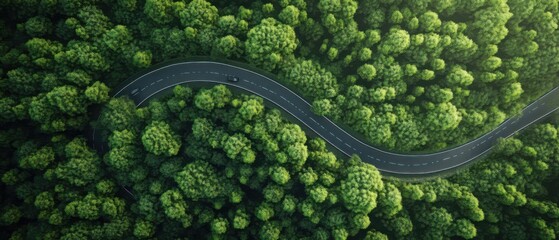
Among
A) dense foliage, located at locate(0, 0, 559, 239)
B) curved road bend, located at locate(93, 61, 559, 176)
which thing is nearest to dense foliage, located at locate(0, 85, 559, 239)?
dense foliage, located at locate(0, 0, 559, 239)

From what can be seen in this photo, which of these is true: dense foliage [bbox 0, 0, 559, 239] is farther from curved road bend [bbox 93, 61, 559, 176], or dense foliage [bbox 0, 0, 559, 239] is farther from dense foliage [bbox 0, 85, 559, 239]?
curved road bend [bbox 93, 61, 559, 176]

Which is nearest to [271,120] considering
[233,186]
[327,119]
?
[327,119]

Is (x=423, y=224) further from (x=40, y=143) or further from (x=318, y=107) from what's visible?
(x=40, y=143)

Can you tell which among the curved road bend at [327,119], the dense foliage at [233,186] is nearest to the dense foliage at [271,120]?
the dense foliage at [233,186]

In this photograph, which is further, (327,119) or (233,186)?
(327,119)

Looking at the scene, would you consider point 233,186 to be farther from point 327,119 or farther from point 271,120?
point 327,119

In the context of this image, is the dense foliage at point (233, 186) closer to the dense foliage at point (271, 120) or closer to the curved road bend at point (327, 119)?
the dense foliage at point (271, 120)
